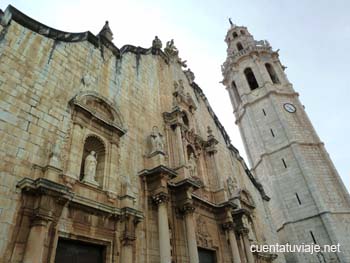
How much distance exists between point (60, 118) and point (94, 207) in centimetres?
221

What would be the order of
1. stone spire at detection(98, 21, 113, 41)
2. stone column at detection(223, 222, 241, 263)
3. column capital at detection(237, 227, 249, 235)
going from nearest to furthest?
stone column at detection(223, 222, 241, 263) → stone spire at detection(98, 21, 113, 41) → column capital at detection(237, 227, 249, 235)

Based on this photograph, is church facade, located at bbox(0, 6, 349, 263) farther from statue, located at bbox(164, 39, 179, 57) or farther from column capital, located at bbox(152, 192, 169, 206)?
statue, located at bbox(164, 39, 179, 57)

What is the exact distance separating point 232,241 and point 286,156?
38.2ft

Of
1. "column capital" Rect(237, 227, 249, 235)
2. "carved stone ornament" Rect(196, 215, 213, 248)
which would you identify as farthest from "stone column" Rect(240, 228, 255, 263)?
"carved stone ornament" Rect(196, 215, 213, 248)

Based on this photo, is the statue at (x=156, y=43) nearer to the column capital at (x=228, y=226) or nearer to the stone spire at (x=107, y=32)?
the stone spire at (x=107, y=32)

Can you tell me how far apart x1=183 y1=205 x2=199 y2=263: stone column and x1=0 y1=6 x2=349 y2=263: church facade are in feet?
0.10

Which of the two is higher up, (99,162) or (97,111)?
(97,111)

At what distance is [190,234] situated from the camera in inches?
293

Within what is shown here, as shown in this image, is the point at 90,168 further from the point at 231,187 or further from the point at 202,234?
the point at 231,187

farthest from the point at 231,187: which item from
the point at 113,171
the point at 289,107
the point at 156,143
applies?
the point at 289,107

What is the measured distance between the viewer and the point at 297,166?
1811 cm

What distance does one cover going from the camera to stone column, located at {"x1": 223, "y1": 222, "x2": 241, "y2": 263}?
353 inches

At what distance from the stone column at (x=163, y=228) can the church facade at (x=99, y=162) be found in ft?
0.09

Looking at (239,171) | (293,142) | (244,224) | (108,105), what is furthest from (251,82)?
(108,105)
